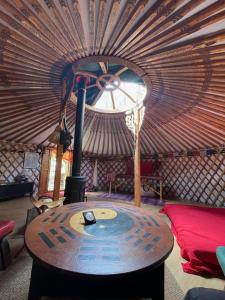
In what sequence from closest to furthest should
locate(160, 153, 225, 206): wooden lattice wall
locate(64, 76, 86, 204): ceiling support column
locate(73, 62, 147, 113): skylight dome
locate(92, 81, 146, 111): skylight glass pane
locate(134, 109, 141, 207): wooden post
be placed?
1. locate(64, 76, 86, 204): ceiling support column
2. locate(134, 109, 141, 207): wooden post
3. locate(73, 62, 147, 113): skylight dome
4. locate(92, 81, 146, 111): skylight glass pane
5. locate(160, 153, 225, 206): wooden lattice wall

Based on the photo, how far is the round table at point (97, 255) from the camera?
0.54 m

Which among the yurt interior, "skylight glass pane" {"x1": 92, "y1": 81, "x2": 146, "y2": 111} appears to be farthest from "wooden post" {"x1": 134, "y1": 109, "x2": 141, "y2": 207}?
"skylight glass pane" {"x1": 92, "y1": 81, "x2": 146, "y2": 111}

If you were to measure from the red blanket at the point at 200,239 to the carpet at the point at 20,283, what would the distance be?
27 centimetres

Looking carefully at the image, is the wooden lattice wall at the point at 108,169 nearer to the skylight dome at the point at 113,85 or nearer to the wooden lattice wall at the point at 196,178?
the wooden lattice wall at the point at 196,178

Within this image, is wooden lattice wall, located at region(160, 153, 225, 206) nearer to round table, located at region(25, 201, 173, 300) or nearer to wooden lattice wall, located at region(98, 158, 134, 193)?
wooden lattice wall, located at region(98, 158, 134, 193)

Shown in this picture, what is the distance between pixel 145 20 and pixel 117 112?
2.09 meters

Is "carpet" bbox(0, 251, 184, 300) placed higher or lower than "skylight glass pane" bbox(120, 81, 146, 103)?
lower

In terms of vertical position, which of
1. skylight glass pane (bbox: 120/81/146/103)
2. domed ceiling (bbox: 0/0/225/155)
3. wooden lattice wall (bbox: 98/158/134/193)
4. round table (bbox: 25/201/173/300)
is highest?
skylight glass pane (bbox: 120/81/146/103)

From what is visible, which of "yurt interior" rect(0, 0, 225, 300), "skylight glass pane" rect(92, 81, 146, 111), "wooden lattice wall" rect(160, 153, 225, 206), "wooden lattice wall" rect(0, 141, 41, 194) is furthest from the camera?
"wooden lattice wall" rect(0, 141, 41, 194)

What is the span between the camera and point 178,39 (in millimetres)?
1504

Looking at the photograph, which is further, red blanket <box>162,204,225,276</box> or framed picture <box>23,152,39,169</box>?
framed picture <box>23,152,39,169</box>

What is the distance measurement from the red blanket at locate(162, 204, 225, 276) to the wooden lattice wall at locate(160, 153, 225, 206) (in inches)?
67.4

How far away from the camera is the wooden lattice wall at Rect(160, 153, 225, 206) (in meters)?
3.87

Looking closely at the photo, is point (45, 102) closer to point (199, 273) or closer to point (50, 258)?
point (50, 258)
